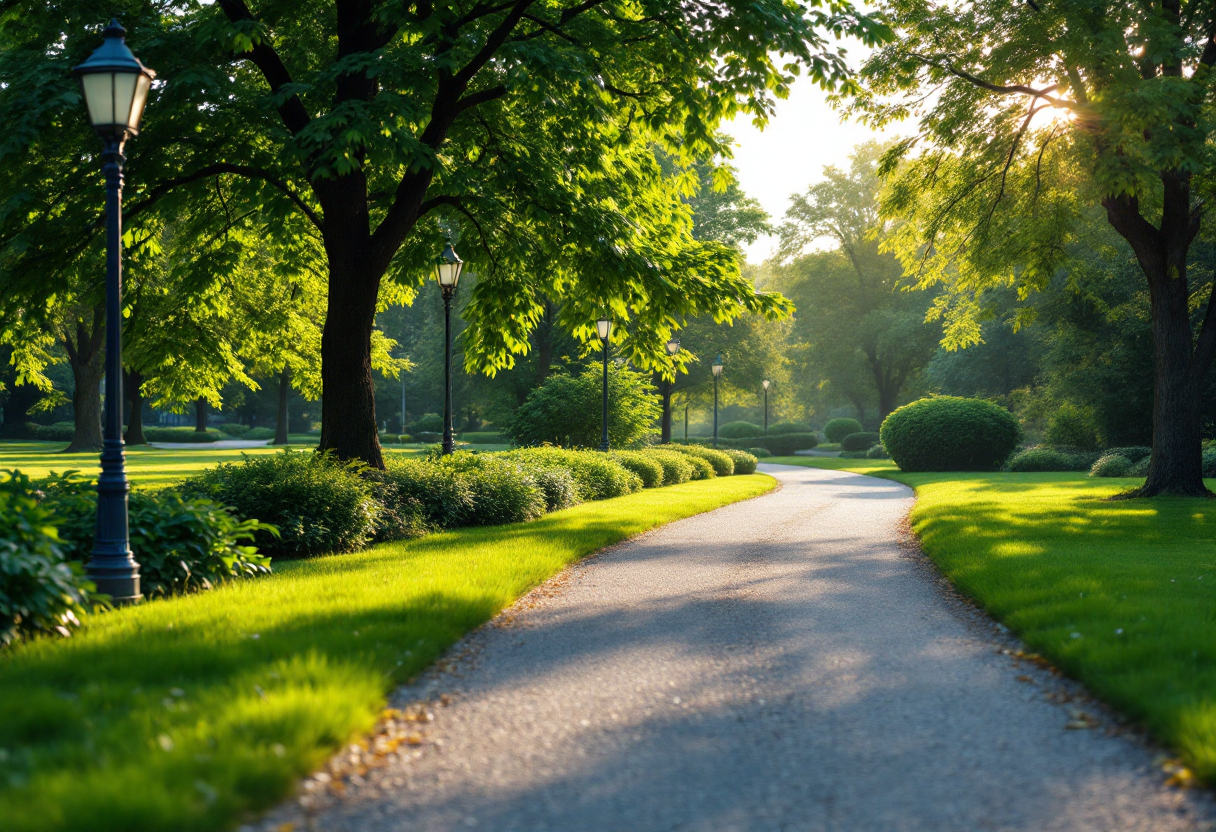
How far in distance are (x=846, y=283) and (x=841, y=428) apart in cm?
1091

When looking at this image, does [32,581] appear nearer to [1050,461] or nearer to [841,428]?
[1050,461]

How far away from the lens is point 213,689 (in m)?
4.44

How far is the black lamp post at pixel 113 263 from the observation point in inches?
263

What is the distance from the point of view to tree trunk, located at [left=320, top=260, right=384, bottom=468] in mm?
12453

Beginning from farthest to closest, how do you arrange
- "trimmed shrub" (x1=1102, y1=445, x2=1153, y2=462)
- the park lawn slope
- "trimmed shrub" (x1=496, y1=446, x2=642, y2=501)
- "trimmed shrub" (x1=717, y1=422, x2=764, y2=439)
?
"trimmed shrub" (x1=717, y1=422, x2=764, y2=439)
"trimmed shrub" (x1=1102, y1=445, x2=1153, y2=462)
"trimmed shrub" (x1=496, y1=446, x2=642, y2=501)
the park lawn slope

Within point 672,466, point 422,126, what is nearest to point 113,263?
point 422,126

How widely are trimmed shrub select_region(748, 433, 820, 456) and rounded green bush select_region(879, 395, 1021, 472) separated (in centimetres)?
2510

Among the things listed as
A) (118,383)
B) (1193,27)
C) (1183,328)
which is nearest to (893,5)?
(1193,27)

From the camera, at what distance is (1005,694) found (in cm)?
508

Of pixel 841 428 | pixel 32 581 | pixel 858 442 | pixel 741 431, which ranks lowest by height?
pixel 858 442

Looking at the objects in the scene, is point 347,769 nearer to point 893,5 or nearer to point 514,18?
point 514,18

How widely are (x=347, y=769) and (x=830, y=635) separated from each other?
4.02 meters

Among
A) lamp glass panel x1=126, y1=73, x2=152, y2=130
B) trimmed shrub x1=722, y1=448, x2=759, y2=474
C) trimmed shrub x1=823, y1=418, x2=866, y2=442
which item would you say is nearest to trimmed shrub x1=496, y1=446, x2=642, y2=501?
lamp glass panel x1=126, y1=73, x2=152, y2=130

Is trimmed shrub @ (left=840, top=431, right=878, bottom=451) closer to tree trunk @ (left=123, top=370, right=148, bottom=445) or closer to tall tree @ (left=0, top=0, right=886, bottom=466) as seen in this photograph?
tree trunk @ (left=123, top=370, right=148, bottom=445)
